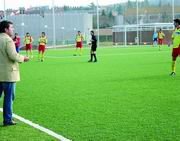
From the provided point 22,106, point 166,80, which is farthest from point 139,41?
point 22,106

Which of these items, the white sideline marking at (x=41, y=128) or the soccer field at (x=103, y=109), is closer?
the white sideline marking at (x=41, y=128)

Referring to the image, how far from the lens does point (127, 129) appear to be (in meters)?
8.19

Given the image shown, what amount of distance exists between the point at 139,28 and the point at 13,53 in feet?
191

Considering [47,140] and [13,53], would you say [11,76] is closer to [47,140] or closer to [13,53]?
[13,53]

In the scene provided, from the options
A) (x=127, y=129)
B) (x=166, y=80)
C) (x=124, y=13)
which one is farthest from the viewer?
(x=124, y=13)

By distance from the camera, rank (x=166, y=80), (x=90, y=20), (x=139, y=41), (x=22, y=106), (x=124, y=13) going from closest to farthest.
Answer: (x=22, y=106) < (x=166, y=80) < (x=139, y=41) < (x=90, y=20) < (x=124, y=13)

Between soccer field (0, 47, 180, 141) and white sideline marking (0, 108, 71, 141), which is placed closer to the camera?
white sideline marking (0, 108, 71, 141)

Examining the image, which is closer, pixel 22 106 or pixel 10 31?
pixel 10 31

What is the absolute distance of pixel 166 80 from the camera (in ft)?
52.3

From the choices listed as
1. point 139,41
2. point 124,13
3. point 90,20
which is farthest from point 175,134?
point 124,13

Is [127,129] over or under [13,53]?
under

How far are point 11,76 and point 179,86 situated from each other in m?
6.50

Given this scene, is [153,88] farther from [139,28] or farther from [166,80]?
[139,28]

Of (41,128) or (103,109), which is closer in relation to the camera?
(41,128)
